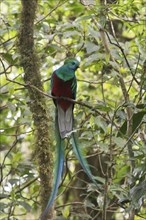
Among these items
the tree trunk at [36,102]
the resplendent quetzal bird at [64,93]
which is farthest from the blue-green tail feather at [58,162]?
the tree trunk at [36,102]

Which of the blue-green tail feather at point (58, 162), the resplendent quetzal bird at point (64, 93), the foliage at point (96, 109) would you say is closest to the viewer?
the blue-green tail feather at point (58, 162)

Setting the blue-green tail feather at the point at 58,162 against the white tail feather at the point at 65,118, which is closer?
the blue-green tail feather at the point at 58,162

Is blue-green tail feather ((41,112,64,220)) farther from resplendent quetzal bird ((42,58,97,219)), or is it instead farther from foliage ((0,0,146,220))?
foliage ((0,0,146,220))

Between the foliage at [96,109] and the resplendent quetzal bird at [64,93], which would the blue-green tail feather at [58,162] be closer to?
the resplendent quetzal bird at [64,93]

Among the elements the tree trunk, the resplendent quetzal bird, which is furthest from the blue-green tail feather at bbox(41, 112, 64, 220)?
the tree trunk

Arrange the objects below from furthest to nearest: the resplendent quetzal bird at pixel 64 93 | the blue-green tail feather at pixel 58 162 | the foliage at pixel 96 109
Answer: the resplendent quetzal bird at pixel 64 93 → the foliage at pixel 96 109 → the blue-green tail feather at pixel 58 162

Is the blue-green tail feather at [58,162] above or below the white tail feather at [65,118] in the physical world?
below

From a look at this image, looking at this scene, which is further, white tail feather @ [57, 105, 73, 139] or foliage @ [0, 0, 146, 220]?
white tail feather @ [57, 105, 73, 139]

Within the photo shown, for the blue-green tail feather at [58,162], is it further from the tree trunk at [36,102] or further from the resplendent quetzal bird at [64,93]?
the tree trunk at [36,102]

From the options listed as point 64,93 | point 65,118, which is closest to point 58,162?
point 65,118

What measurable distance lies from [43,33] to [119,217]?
6.05ft

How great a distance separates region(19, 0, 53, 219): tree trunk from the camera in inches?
80.5

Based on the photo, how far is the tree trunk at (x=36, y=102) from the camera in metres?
2.04

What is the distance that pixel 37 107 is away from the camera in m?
2.09
